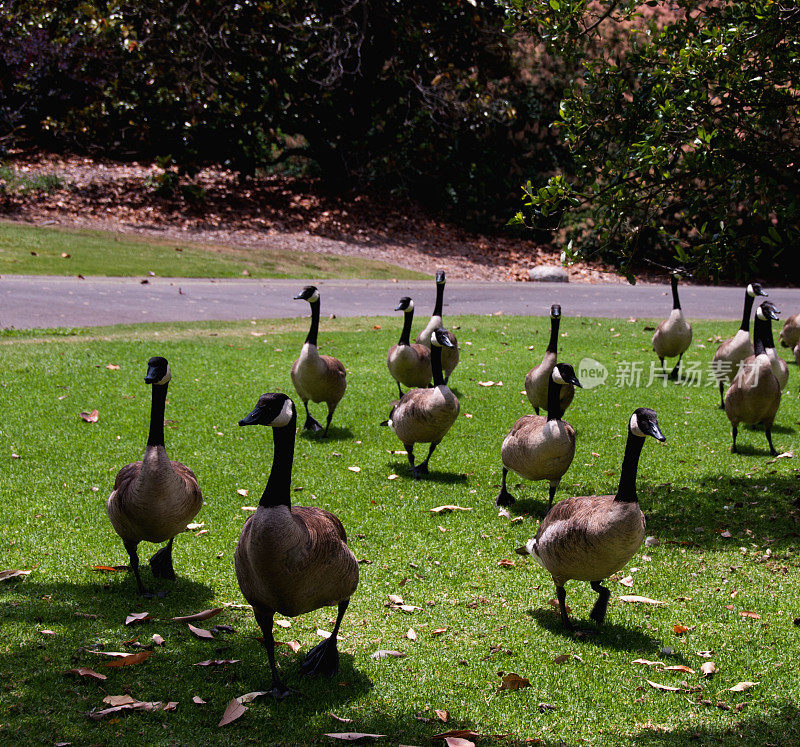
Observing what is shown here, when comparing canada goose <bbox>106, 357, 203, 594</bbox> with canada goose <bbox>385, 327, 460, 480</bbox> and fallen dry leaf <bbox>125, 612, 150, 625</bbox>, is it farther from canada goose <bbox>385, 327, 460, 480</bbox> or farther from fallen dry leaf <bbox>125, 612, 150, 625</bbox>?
canada goose <bbox>385, 327, 460, 480</bbox>

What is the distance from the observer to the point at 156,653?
191 inches

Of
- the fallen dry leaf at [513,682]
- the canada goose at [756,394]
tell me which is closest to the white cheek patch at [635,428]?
the fallen dry leaf at [513,682]

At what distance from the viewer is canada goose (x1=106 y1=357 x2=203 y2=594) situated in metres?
5.39

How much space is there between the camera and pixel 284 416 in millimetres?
4457

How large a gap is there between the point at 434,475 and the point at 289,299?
1115cm

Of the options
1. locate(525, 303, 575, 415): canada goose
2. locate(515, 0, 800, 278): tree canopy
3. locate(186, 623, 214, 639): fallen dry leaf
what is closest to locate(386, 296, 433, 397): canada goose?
locate(525, 303, 575, 415): canada goose

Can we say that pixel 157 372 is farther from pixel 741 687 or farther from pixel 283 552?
pixel 741 687

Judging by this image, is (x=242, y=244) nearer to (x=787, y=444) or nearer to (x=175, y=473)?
(x=787, y=444)

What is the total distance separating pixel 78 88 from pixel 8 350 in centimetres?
1856

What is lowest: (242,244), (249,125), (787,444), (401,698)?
(401,698)

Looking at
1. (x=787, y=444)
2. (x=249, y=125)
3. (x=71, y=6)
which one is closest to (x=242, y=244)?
(x=249, y=125)

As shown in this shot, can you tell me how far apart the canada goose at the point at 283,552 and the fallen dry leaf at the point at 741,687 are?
7.75 feet

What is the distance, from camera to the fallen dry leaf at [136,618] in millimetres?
5267

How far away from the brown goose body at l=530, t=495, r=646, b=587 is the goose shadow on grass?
3052 millimetres
